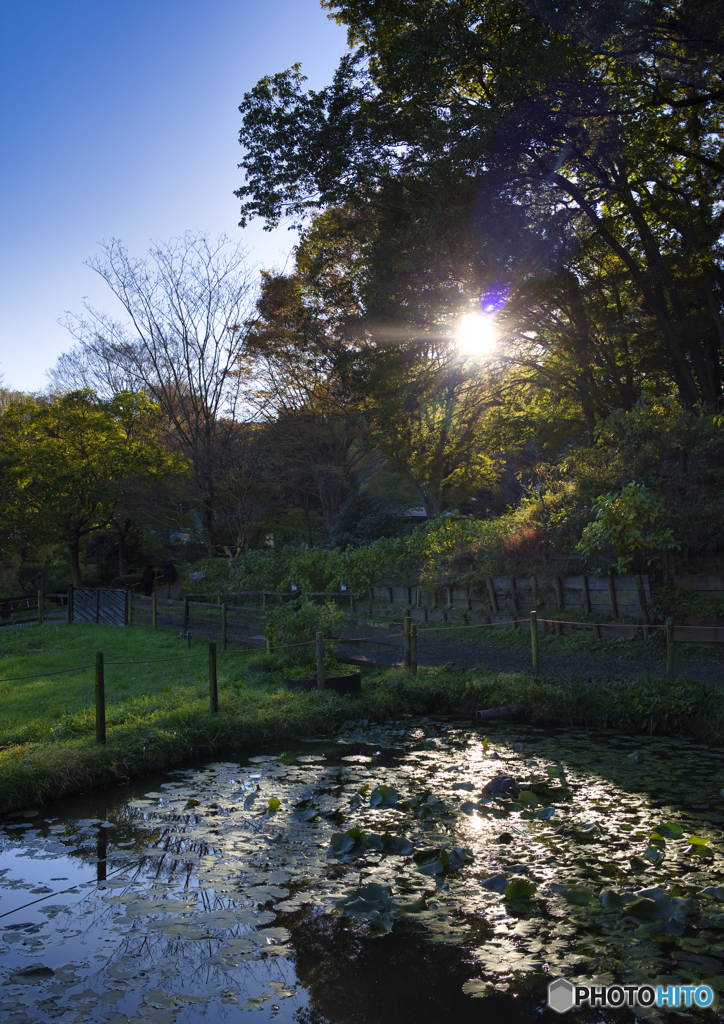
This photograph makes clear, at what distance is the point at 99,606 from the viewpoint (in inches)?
811

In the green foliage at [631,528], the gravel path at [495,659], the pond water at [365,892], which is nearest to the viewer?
the pond water at [365,892]

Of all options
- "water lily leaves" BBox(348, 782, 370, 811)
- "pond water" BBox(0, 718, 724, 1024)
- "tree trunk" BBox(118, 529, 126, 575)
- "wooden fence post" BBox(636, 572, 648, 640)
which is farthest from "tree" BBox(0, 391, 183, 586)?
"water lily leaves" BBox(348, 782, 370, 811)

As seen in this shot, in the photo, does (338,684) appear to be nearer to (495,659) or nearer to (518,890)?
(495,659)

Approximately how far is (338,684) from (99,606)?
13.4 metres

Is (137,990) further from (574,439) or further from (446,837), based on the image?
(574,439)

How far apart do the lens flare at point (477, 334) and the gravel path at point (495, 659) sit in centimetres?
613

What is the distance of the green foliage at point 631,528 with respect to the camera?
10555mm

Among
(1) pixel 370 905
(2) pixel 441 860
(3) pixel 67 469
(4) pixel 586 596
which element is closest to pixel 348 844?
(2) pixel 441 860

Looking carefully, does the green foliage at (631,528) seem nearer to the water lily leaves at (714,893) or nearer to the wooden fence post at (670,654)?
the wooden fence post at (670,654)

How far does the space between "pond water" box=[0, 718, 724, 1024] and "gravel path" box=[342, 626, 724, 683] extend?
98.5 inches

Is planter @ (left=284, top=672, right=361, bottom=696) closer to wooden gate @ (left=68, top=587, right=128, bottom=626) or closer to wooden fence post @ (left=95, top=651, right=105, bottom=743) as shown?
wooden fence post @ (left=95, top=651, right=105, bottom=743)

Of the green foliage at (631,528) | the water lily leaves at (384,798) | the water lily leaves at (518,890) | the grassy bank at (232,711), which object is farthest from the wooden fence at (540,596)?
the water lily leaves at (518,890)

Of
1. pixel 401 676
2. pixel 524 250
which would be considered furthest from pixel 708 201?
pixel 401 676

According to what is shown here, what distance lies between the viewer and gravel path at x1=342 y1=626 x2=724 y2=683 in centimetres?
933
